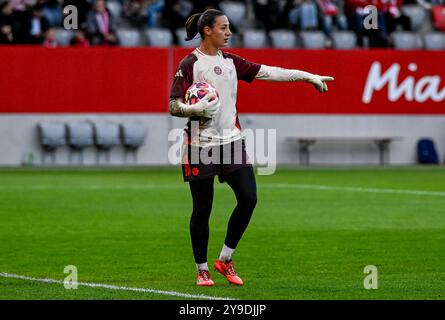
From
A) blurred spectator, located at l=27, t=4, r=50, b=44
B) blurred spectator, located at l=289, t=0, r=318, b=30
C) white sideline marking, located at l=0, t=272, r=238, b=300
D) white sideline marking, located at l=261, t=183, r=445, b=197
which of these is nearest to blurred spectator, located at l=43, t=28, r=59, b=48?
blurred spectator, located at l=27, t=4, r=50, b=44

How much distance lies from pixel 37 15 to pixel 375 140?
949 centimetres

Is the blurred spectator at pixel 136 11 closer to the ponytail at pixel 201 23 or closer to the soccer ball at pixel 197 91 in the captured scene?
the ponytail at pixel 201 23

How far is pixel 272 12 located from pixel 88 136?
6.31 meters

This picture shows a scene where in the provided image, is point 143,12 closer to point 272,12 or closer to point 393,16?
point 272,12

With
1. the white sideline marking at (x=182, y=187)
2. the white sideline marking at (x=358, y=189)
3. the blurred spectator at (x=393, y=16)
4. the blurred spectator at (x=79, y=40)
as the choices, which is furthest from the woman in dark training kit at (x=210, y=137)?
the blurred spectator at (x=393, y=16)

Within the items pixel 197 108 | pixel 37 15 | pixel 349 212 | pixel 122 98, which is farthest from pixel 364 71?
pixel 197 108

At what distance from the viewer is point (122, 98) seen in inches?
1267

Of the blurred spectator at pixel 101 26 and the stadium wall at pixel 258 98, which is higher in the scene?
the blurred spectator at pixel 101 26

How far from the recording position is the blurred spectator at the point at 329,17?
34.5 meters

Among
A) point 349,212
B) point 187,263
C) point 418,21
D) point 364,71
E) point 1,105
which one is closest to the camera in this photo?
point 187,263

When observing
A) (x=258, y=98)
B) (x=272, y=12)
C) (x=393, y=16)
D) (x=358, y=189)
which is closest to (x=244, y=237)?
(x=358, y=189)

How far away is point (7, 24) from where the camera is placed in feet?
102

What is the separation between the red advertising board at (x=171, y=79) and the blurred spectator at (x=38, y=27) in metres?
0.40
